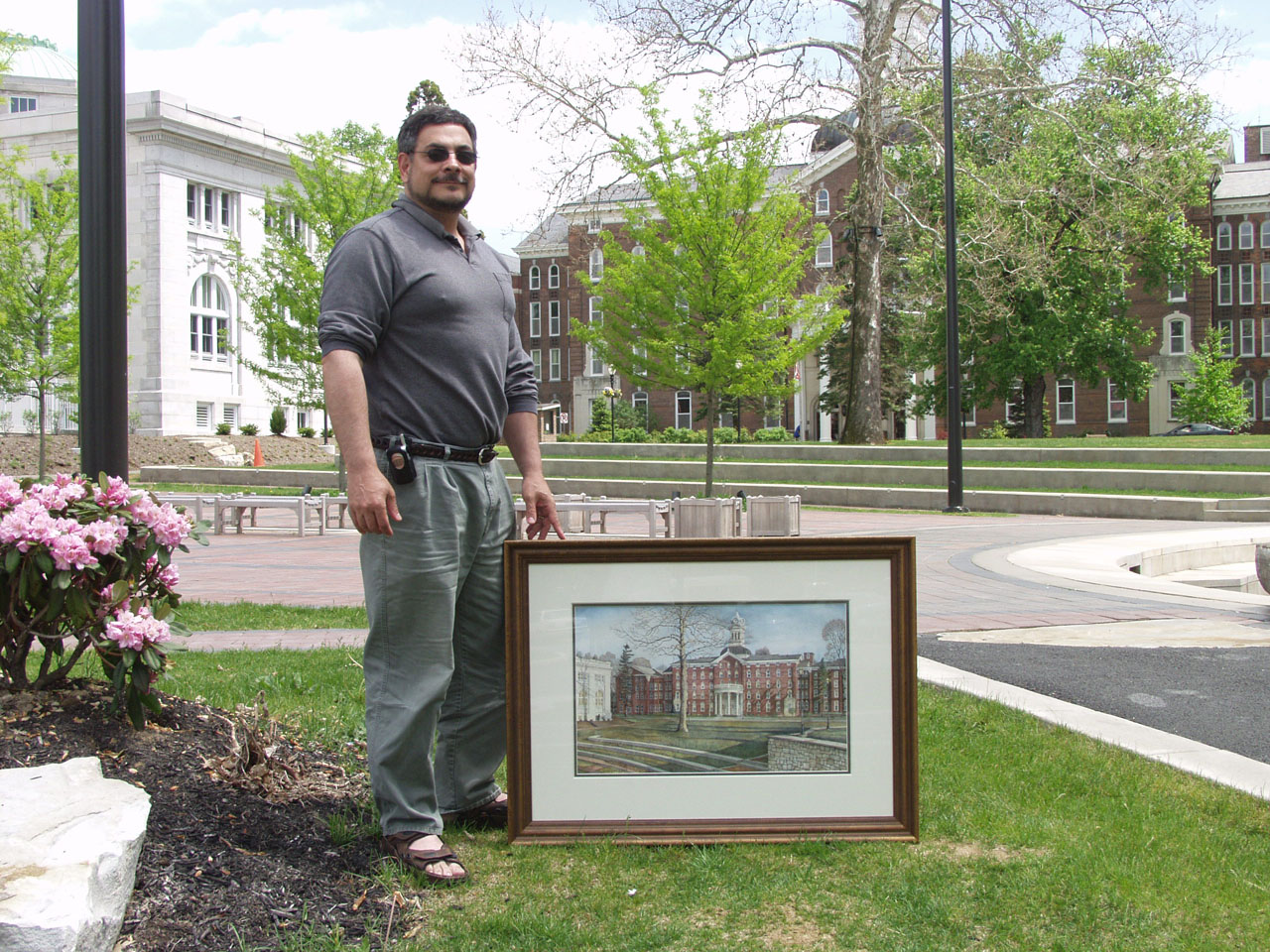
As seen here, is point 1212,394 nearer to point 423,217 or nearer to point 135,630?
point 423,217

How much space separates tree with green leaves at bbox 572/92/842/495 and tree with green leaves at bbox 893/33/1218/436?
17.0ft

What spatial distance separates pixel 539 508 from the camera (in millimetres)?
3572

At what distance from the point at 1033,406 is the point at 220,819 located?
147ft

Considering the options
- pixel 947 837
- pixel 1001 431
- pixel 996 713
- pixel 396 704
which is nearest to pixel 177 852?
pixel 396 704

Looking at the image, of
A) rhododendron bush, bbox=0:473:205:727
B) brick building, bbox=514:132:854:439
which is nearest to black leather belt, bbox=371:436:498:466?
rhododendron bush, bbox=0:473:205:727

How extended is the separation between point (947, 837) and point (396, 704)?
1.66 meters

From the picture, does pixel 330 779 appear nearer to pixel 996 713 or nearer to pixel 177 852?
pixel 177 852

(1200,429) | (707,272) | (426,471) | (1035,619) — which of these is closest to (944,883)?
(426,471)

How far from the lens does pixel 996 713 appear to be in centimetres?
481

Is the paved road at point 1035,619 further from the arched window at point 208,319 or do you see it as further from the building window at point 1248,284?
the building window at point 1248,284

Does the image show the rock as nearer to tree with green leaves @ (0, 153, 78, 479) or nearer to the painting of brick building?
the painting of brick building

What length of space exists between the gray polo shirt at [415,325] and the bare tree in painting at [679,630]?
2.34 feet

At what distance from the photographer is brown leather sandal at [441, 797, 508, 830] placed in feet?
11.3

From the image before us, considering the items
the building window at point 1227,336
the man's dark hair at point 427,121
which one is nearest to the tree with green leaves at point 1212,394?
the building window at point 1227,336
